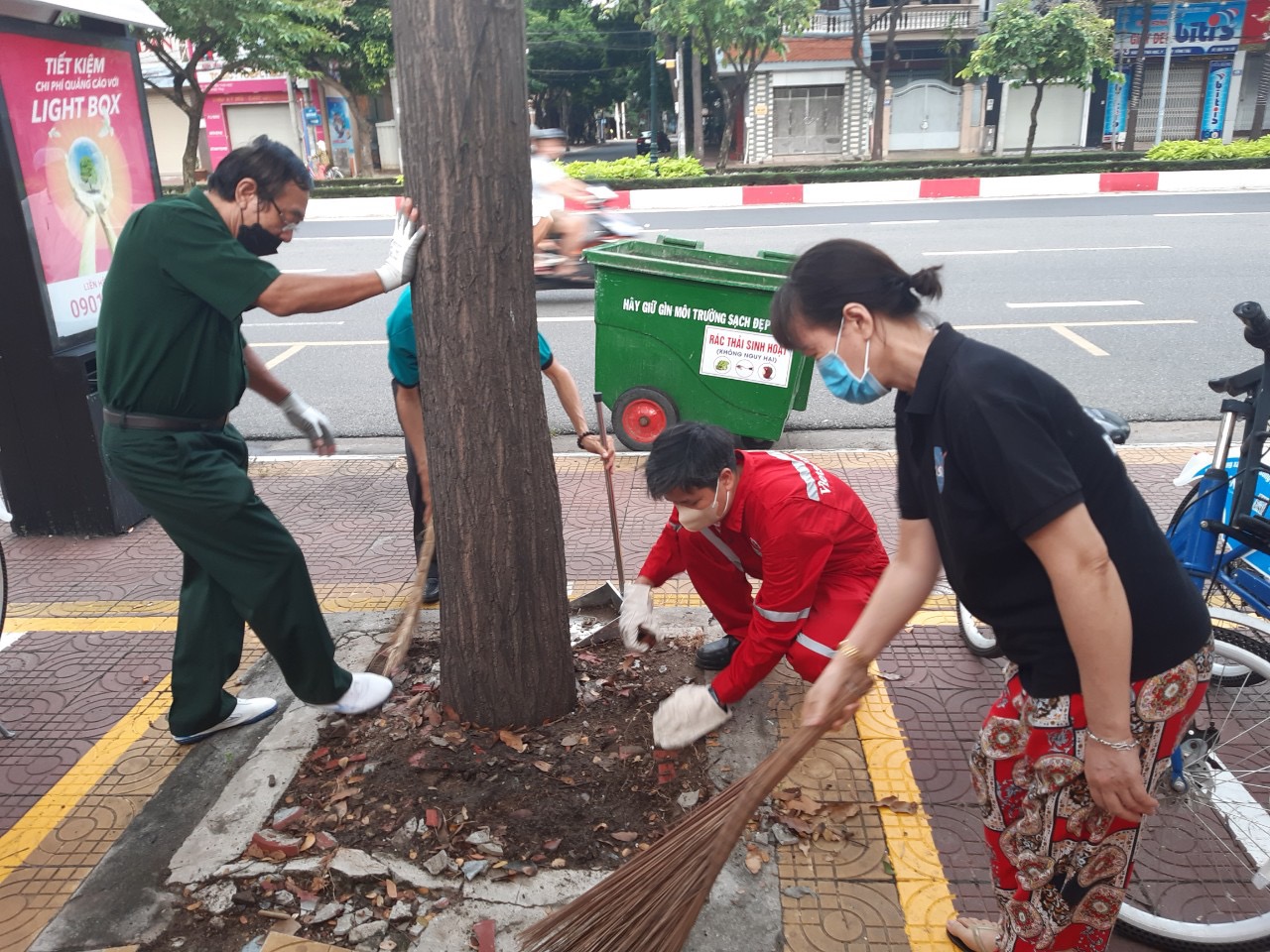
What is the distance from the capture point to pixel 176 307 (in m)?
3.11

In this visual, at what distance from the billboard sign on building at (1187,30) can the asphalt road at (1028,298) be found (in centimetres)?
1585

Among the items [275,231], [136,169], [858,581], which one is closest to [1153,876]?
[858,581]

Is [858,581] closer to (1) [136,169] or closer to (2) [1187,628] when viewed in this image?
(2) [1187,628]

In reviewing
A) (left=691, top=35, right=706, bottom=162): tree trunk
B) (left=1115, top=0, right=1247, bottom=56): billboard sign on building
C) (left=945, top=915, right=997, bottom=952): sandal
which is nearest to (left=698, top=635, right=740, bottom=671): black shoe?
(left=945, top=915, right=997, bottom=952): sandal

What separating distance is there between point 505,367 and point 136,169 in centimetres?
424

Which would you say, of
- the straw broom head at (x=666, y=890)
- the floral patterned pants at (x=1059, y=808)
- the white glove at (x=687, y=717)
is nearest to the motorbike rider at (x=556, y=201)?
the white glove at (x=687, y=717)

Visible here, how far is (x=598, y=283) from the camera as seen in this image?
6.06 m

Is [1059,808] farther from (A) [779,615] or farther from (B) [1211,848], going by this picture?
(B) [1211,848]

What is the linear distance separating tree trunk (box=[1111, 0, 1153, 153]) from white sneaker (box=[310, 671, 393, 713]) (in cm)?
3189

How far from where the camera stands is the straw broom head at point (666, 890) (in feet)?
7.39

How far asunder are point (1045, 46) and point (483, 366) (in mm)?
26108

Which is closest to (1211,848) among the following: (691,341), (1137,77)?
(691,341)

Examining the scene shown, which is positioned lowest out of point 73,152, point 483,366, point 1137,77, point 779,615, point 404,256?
point 779,615

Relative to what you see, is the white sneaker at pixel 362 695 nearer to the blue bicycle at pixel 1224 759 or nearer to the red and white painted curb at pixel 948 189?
the blue bicycle at pixel 1224 759
